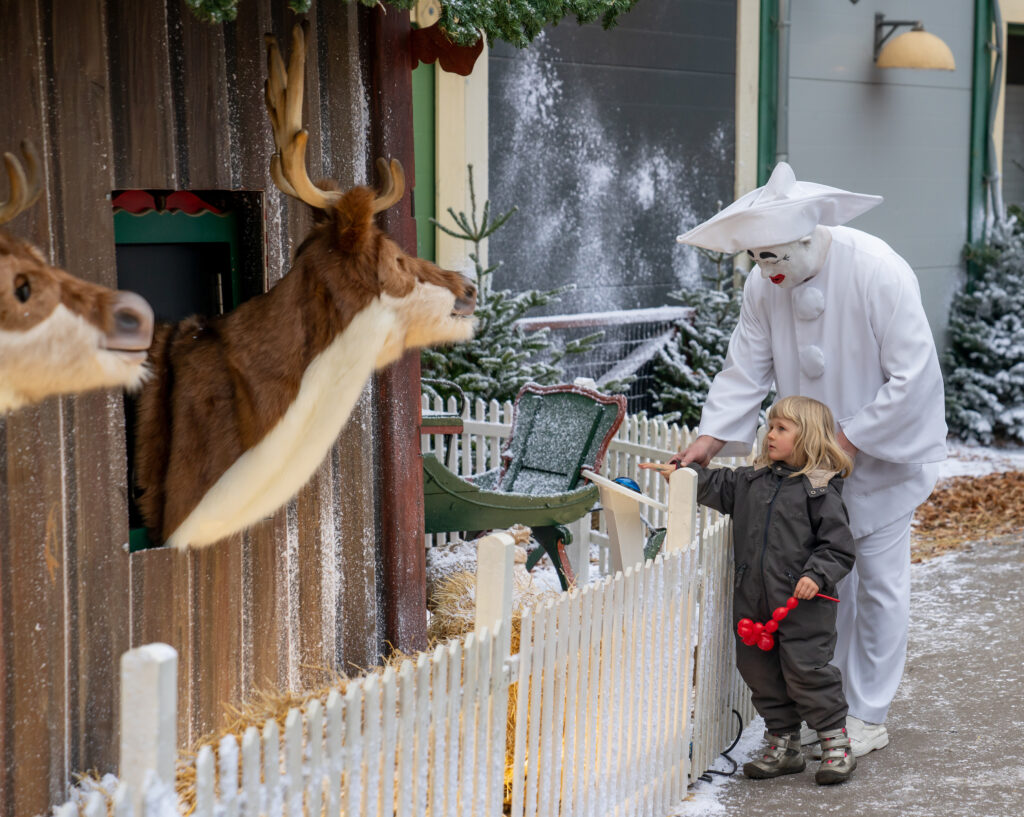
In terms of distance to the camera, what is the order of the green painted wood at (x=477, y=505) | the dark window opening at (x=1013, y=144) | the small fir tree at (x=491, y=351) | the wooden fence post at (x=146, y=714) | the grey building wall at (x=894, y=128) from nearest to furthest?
the wooden fence post at (x=146, y=714), the green painted wood at (x=477, y=505), the small fir tree at (x=491, y=351), the grey building wall at (x=894, y=128), the dark window opening at (x=1013, y=144)

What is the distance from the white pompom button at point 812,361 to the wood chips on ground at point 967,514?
12.3 ft

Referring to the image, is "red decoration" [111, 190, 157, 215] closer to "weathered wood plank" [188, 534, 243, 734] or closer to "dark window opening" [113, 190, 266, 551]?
"dark window opening" [113, 190, 266, 551]

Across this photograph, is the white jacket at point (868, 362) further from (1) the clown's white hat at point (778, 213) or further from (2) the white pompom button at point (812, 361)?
(1) the clown's white hat at point (778, 213)

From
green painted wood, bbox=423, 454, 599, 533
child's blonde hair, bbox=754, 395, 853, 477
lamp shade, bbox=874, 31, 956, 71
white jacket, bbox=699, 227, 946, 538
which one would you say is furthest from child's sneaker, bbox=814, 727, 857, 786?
lamp shade, bbox=874, 31, 956, 71

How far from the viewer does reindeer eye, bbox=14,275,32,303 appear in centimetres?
294

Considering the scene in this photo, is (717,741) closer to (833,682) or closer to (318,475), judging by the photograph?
(833,682)

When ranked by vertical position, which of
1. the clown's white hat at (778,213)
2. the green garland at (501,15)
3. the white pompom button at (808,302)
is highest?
the green garland at (501,15)

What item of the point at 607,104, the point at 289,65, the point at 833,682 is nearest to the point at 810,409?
the point at 833,682

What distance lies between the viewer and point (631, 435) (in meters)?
7.41

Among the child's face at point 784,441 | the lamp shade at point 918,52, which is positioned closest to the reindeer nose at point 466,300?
the child's face at point 784,441

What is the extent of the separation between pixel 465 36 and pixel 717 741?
288 cm

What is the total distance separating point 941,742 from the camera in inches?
198

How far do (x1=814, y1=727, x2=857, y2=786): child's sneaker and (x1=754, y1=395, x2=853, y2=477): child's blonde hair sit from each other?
0.96 m

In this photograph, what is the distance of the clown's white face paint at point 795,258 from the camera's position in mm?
4746
